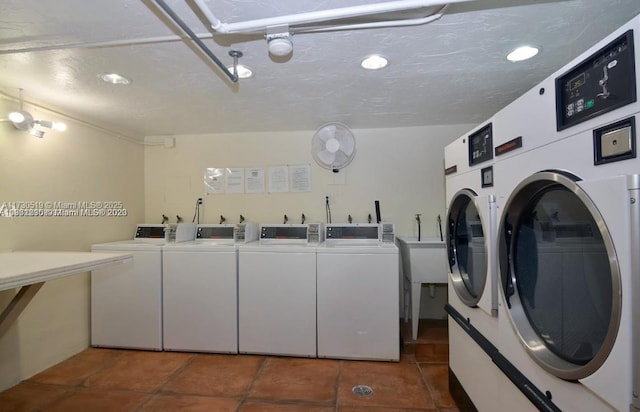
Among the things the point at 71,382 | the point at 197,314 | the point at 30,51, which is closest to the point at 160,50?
the point at 30,51

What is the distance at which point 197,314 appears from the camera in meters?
2.37

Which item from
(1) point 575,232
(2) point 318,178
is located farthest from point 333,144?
(1) point 575,232

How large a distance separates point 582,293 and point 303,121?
7.64 feet

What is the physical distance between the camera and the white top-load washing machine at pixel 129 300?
7.87ft

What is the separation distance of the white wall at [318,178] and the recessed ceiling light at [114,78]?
1.30 meters

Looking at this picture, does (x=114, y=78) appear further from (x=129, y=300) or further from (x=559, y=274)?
(x=559, y=274)

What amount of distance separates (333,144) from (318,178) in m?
0.50

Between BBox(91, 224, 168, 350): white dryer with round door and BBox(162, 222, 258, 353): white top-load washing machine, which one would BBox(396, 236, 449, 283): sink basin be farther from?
BBox(91, 224, 168, 350): white dryer with round door

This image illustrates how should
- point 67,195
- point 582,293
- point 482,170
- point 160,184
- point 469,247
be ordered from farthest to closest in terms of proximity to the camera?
point 160,184 → point 67,195 → point 469,247 → point 482,170 → point 582,293

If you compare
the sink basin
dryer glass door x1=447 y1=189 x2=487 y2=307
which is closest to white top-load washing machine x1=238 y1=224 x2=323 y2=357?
the sink basin

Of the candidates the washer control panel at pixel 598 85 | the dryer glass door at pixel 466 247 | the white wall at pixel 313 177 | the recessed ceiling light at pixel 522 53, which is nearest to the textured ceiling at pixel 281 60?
the recessed ceiling light at pixel 522 53

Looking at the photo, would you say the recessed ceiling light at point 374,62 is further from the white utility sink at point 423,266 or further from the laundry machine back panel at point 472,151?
the white utility sink at point 423,266

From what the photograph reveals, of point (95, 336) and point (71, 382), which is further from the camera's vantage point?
point (95, 336)

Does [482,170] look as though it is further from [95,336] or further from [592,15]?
[95,336]
